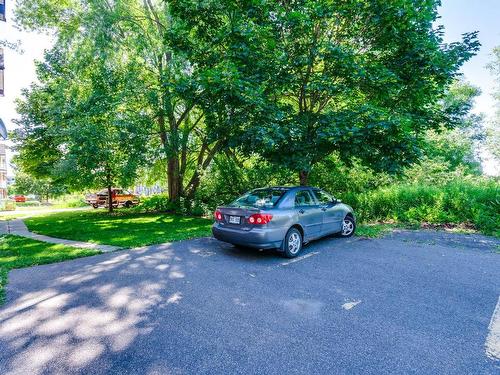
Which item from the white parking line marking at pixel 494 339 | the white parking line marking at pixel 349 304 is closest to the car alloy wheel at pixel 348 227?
the white parking line marking at pixel 349 304

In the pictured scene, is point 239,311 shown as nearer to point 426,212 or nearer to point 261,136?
point 261,136

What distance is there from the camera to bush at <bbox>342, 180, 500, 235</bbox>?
9.62m

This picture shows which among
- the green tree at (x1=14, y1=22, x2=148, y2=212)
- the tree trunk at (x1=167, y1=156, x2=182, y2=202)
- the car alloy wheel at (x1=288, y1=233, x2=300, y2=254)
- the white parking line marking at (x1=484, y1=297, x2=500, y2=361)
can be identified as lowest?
the white parking line marking at (x1=484, y1=297, x2=500, y2=361)

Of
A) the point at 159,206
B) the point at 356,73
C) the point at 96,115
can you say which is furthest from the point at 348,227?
the point at 159,206

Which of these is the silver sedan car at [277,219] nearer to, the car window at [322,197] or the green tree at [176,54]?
the car window at [322,197]

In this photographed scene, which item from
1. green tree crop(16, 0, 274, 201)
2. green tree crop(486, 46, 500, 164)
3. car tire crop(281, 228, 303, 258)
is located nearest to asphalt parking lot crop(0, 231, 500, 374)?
car tire crop(281, 228, 303, 258)

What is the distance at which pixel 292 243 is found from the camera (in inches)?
248

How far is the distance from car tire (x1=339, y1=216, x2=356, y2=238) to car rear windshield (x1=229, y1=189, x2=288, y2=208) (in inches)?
109

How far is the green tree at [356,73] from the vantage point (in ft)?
A: 26.0

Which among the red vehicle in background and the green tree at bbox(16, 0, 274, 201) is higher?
the green tree at bbox(16, 0, 274, 201)

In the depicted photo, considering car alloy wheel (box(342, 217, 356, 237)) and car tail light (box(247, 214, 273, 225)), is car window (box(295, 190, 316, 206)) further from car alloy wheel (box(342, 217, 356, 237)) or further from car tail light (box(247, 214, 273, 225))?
car alloy wheel (box(342, 217, 356, 237))

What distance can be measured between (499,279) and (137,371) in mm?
5980

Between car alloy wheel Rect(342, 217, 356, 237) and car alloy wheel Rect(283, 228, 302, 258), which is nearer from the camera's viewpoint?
car alloy wheel Rect(283, 228, 302, 258)

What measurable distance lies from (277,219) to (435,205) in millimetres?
7981
